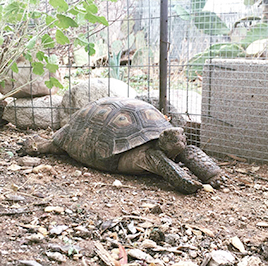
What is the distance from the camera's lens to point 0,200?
7.37 feet

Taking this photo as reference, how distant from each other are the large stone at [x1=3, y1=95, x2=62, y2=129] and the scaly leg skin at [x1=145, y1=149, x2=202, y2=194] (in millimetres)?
2126

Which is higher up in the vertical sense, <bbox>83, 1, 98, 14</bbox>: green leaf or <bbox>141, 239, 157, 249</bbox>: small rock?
<bbox>83, 1, 98, 14</bbox>: green leaf

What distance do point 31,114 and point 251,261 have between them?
11.9 feet

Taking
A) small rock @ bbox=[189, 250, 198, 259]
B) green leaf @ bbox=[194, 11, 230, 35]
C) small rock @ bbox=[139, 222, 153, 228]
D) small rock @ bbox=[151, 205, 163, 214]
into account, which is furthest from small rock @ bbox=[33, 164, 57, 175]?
green leaf @ bbox=[194, 11, 230, 35]

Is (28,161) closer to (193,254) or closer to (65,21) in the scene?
(65,21)

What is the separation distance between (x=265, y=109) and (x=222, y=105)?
0.44 metres

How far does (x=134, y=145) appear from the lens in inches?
116

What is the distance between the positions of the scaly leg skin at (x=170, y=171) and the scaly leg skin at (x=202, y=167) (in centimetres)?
19

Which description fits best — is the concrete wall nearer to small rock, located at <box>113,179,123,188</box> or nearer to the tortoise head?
the tortoise head

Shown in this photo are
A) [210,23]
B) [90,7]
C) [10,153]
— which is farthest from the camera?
[210,23]

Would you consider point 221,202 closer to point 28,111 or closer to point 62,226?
point 62,226

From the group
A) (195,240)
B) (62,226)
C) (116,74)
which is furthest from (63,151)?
(116,74)

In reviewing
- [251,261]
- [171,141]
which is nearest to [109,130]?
[171,141]

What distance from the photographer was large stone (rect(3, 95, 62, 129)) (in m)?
4.73
